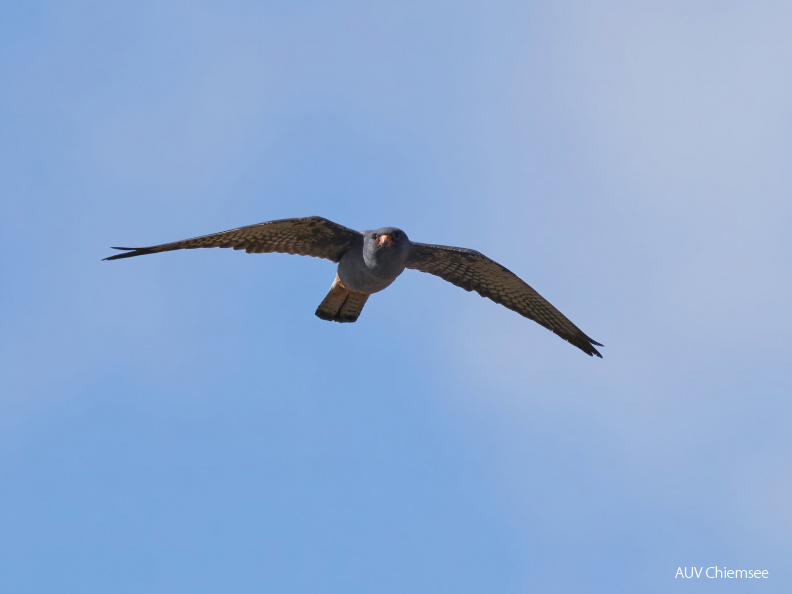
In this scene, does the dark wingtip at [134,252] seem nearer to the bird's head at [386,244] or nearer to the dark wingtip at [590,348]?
the bird's head at [386,244]

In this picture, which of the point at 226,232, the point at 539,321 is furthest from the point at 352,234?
the point at 539,321

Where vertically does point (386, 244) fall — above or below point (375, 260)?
above

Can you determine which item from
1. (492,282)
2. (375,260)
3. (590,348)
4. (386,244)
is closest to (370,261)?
(375,260)

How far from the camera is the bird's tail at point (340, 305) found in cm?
1156

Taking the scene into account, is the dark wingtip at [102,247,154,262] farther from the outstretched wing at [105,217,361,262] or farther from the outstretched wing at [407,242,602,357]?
the outstretched wing at [407,242,602,357]

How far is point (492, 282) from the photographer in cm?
1216

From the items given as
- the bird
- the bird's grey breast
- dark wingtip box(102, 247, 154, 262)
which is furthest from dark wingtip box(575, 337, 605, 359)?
dark wingtip box(102, 247, 154, 262)

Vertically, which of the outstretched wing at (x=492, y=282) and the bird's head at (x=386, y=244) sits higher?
the outstretched wing at (x=492, y=282)

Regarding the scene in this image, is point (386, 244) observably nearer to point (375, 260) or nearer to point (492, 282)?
point (375, 260)

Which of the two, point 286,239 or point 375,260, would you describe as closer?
point 375,260

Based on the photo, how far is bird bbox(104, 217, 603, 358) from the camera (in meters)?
10.5

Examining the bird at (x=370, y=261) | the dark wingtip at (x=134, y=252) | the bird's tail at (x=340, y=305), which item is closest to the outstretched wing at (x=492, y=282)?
the bird at (x=370, y=261)

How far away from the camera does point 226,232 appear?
10.3 meters

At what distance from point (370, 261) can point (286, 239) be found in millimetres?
1227
